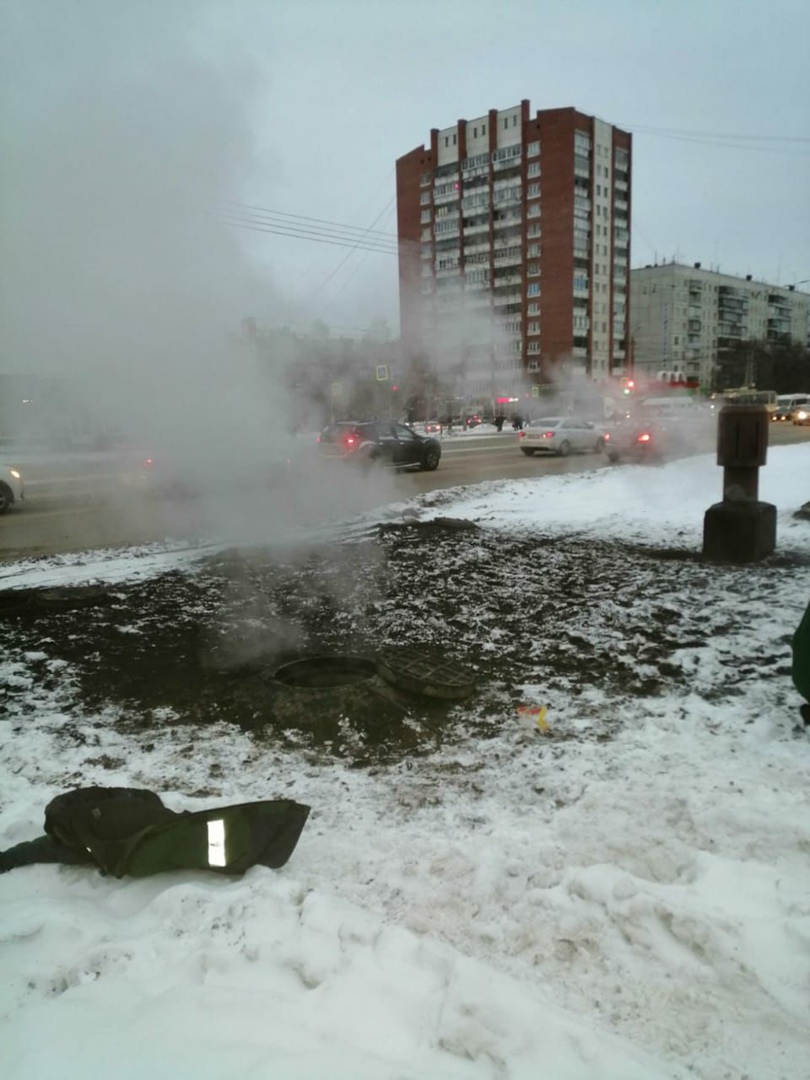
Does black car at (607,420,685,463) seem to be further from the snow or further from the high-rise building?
the snow

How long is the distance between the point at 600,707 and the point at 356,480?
31.0ft

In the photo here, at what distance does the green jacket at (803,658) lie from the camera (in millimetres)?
3828

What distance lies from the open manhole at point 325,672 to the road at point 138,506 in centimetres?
431

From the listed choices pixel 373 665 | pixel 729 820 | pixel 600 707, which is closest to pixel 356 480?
pixel 373 665

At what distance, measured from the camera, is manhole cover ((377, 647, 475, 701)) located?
4.66 m

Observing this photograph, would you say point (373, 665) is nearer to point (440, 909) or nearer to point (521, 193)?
point (440, 909)

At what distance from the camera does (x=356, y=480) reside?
13383mm

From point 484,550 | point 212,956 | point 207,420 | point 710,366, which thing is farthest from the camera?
point 710,366

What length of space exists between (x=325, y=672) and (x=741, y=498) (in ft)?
18.8

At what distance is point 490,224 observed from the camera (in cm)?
1388

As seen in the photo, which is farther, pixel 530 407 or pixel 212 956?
pixel 530 407

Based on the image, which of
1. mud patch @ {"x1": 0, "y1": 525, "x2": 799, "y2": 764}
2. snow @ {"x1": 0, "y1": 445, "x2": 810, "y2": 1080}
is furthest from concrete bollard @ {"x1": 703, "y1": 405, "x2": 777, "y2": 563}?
snow @ {"x1": 0, "y1": 445, "x2": 810, "y2": 1080}

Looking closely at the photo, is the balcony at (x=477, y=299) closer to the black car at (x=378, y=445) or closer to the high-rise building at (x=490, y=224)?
the high-rise building at (x=490, y=224)

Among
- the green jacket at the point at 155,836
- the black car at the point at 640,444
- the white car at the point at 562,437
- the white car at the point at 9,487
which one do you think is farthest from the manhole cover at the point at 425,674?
the white car at the point at 562,437
